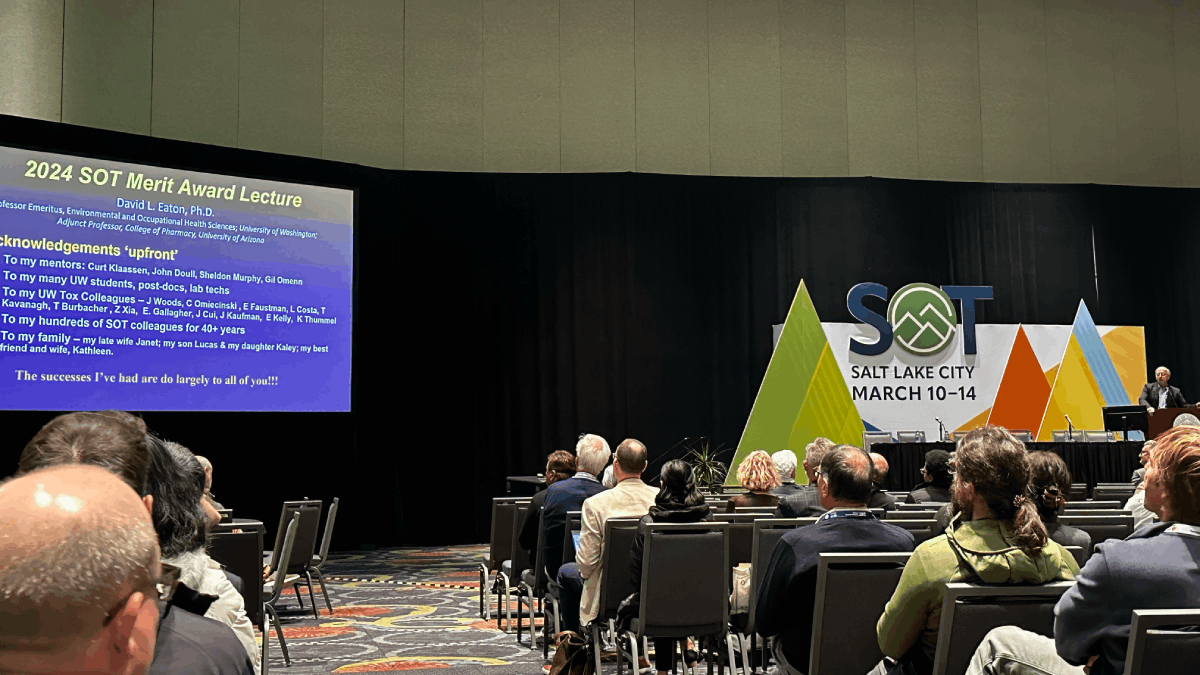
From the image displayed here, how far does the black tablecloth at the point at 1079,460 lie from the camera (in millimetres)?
9695

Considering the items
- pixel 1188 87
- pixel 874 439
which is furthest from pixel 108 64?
pixel 1188 87

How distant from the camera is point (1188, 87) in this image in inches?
569

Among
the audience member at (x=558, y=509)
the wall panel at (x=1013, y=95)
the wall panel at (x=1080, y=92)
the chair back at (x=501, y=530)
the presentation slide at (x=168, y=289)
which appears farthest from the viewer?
the wall panel at (x=1080, y=92)

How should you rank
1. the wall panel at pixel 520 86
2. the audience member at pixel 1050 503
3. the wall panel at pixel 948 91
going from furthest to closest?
the wall panel at pixel 948 91
the wall panel at pixel 520 86
the audience member at pixel 1050 503

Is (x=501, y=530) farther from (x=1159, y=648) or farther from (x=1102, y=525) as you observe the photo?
(x=1159, y=648)

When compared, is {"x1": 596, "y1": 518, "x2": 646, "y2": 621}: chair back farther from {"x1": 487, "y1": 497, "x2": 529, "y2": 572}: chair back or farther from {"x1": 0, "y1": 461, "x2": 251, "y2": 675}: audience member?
{"x1": 0, "y1": 461, "x2": 251, "y2": 675}: audience member

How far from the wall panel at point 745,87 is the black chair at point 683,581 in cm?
984

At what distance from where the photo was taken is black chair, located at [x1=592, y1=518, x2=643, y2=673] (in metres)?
4.14

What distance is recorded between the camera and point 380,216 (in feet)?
37.0

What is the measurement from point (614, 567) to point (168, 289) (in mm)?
6034

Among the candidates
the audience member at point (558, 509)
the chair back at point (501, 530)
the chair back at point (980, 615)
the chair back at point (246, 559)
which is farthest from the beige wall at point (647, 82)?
the chair back at point (980, 615)

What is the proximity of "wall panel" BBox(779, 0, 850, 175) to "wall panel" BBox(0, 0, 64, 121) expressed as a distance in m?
8.63

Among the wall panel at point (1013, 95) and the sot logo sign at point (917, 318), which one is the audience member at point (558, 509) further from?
the wall panel at point (1013, 95)

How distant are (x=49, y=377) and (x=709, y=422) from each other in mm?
7024
